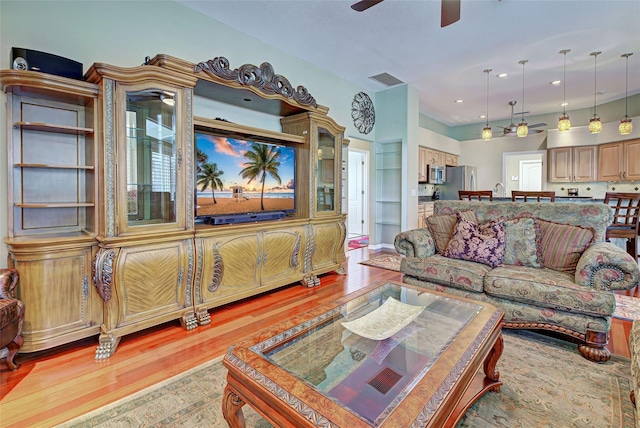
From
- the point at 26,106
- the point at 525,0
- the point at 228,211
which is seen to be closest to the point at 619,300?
the point at 525,0

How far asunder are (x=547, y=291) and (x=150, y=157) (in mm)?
3224

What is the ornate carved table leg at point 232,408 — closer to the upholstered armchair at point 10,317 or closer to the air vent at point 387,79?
the upholstered armchair at point 10,317

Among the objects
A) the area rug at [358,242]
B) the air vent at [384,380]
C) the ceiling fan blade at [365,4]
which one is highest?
the ceiling fan blade at [365,4]

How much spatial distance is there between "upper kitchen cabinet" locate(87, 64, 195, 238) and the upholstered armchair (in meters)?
0.58

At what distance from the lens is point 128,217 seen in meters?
2.30

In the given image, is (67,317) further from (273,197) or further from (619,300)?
(619,300)

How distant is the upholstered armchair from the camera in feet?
5.81

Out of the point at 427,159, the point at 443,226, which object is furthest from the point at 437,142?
the point at 443,226

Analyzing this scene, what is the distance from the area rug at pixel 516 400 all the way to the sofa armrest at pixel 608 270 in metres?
0.51

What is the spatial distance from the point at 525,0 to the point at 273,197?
3257 millimetres

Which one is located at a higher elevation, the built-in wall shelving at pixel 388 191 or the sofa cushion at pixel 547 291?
the built-in wall shelving at pixel 388 191

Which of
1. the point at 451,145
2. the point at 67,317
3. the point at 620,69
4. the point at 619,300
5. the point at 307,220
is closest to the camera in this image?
the point at 67,317

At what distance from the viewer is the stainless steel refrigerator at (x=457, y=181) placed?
731 centimetres

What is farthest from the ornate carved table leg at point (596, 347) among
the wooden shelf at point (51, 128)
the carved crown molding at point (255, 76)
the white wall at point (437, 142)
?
the white wall at point (437, 142)
